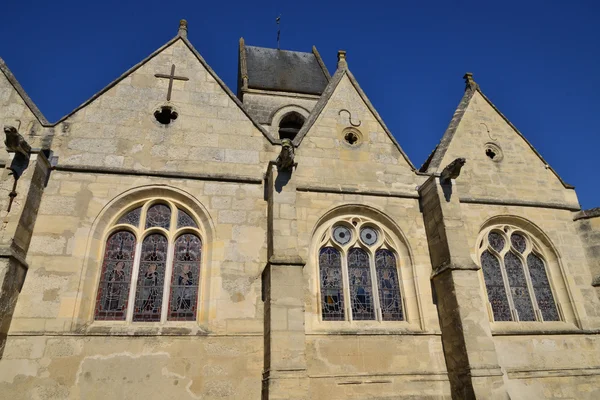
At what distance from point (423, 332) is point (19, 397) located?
22.6 ft

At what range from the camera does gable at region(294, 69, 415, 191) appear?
31.8ft

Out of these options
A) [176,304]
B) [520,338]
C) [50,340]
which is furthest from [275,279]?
[520,338]

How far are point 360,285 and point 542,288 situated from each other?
14.4 feet

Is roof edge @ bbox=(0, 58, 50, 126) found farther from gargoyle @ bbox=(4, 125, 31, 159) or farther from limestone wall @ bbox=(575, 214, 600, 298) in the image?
limestone wall @ bbox=(575, 214, 600, 298)

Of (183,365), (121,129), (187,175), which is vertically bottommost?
(183,365)

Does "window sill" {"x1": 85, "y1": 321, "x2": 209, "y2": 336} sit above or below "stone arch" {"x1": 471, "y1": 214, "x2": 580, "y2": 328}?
below

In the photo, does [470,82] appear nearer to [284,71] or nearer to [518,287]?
[518,287]

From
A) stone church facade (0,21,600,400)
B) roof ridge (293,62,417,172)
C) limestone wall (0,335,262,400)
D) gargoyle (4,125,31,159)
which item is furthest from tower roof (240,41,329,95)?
limestone wall (0,335,262,400)

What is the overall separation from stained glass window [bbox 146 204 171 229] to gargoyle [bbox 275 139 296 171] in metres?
2.45

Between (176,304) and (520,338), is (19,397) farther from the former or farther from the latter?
(520,338)

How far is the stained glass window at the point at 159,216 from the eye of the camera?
8.48 meters

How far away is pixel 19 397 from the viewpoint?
645cm

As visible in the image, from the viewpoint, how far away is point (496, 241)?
33.0ft

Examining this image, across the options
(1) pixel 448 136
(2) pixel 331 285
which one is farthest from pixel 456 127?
(2) pixel 331 285
